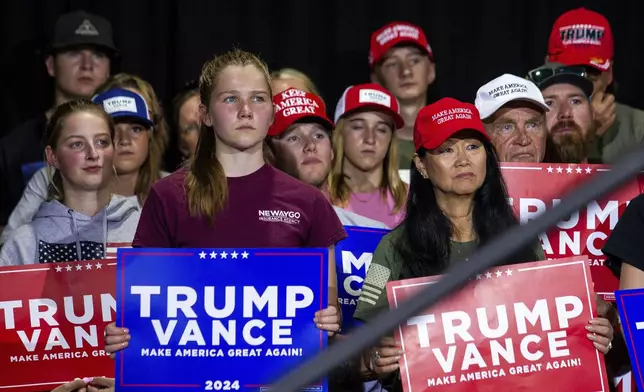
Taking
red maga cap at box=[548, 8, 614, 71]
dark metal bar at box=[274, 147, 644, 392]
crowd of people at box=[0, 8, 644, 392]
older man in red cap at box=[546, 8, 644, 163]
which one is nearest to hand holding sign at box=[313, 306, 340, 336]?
crowd of people at box=[0, 8, 644, 392]

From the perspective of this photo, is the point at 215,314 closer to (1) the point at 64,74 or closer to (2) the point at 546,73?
(2) the point at 546,73

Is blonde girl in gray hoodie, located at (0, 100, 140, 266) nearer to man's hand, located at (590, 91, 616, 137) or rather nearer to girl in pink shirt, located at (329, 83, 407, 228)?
girl in pink shirt, located at (329, 83, 407, 228)

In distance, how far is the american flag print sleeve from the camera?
318 centimetres

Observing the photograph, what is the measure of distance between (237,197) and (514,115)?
1333 millimetres

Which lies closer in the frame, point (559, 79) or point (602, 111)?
point (559, 79)

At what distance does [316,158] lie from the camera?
164 inches

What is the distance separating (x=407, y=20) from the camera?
5430 millimetres

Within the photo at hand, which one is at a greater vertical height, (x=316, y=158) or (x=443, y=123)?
(x=316, y=158)

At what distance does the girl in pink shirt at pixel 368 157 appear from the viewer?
433 cm

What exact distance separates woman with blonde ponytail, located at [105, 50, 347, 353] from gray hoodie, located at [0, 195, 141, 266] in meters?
0.70

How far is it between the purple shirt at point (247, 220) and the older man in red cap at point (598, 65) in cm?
187

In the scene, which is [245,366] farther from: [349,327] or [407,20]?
[407,20]

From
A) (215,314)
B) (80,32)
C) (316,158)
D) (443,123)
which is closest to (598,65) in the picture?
(316,158)

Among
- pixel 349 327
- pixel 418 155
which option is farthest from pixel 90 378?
pixel 418 155
